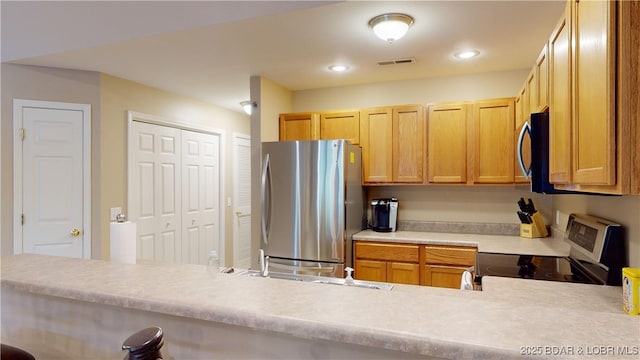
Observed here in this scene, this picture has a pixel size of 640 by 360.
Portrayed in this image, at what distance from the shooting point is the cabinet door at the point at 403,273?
3.08 m

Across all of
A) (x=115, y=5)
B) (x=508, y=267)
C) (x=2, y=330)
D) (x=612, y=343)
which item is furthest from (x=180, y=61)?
(x=612, y=343)

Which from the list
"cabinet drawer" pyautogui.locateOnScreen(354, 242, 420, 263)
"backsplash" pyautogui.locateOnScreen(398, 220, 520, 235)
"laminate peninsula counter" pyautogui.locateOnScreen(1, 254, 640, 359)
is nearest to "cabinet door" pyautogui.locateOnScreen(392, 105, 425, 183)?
"backsplash" pyautogui.locateOnScreen(398, 220, 520, 235)

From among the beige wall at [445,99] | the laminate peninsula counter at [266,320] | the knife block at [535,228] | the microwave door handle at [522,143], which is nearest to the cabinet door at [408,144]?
the beige wall at [445,99]

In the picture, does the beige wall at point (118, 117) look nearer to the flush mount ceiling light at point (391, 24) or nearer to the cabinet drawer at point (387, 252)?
Answer: the cabinet drawer at point (387, 252)

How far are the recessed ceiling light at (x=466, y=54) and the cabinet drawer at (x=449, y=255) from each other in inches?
60.8

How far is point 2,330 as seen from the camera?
1.08 meters

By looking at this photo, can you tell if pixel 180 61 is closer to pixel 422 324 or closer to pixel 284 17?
pixel 284 17

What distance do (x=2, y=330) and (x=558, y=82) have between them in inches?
88.4

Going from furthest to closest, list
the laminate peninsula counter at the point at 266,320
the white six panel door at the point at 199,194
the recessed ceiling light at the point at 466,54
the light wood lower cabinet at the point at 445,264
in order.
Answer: the white six panel door at the point at 199,194 → the light wood lower cabinet at the point at 445,264 → the recessed ceiling light at the point at 466,54 → the laminate peninsula counter at the point at 266,320

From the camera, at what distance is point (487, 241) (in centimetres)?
303

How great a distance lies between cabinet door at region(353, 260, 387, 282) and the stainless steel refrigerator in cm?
10

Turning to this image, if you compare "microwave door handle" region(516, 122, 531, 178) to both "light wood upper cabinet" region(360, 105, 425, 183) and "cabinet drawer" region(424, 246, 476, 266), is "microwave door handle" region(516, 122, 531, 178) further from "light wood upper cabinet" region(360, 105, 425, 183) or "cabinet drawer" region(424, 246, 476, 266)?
"light wood upper cabinet" region(360, 105, 425, 183)

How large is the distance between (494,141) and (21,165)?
397cm

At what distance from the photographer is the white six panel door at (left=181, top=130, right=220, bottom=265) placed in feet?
13.9
